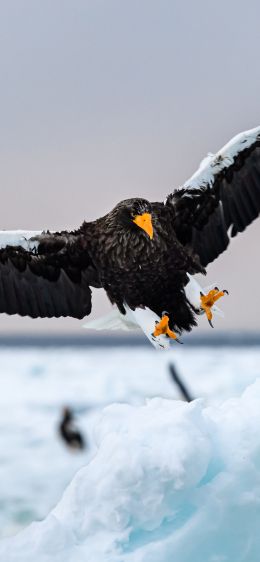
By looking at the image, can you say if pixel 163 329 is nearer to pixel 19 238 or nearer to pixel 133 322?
pixel 133 322

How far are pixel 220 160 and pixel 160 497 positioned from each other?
7.54ft

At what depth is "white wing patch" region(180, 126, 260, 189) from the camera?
613 cm

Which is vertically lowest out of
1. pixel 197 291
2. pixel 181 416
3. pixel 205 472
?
pixel 205 472

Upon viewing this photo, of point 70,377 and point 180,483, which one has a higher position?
point 70,377

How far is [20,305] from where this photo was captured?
6836 mm

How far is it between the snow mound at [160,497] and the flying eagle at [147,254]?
63cm

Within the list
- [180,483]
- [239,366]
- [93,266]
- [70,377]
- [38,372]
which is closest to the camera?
[180,483]

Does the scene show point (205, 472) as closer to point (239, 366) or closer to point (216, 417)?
point (216, 417)

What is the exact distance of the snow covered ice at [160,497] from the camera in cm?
553

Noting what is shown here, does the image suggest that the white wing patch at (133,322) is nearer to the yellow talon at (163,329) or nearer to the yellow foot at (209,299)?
the yellow talon at (163,329)

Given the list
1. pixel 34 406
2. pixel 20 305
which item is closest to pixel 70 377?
pixel 34 406

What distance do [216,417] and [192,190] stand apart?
5.16ft

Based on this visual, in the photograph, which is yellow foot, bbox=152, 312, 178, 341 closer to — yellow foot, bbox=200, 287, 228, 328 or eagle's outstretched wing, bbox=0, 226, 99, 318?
yellow foot, bbox=200, 287, 228, 328

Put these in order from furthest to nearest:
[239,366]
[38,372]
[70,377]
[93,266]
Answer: [38,372] → [70,377] → [239,366] → [93,266]
